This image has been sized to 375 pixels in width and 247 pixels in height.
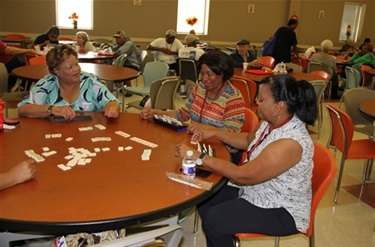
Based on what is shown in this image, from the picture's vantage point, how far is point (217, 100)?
104 inches

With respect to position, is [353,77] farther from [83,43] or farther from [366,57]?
[83,43]

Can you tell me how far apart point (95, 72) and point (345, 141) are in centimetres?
313

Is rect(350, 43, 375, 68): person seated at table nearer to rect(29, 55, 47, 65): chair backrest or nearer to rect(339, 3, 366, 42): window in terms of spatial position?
rect(339, 3, 366, 42): window

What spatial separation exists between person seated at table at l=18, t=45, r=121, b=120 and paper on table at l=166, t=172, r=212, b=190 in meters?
1.02

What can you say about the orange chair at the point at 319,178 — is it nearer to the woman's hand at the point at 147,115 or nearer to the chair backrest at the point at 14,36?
the woman's hand at the point at 147,115

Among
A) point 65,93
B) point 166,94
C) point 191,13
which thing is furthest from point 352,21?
point 65,93

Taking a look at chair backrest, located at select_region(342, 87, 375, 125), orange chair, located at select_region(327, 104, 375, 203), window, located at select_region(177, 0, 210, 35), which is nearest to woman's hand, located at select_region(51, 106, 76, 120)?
orange chair, located at select_region(327, 104, 375, 203)

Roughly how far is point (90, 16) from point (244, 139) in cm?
865

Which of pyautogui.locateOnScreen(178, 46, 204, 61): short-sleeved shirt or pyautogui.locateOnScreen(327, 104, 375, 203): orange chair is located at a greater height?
pyautogui.locateOnScreen(178, 46, 204, 61): short-sleeved shirt

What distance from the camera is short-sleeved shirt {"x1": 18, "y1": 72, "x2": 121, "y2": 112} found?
2646mm

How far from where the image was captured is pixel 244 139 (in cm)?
239

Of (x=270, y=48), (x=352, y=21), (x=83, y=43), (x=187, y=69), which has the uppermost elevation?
(x=352, y=21)

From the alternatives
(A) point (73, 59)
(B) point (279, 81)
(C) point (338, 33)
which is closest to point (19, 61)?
(A) point (73, 59)

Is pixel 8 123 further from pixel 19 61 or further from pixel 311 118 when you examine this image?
pixel 19 61
